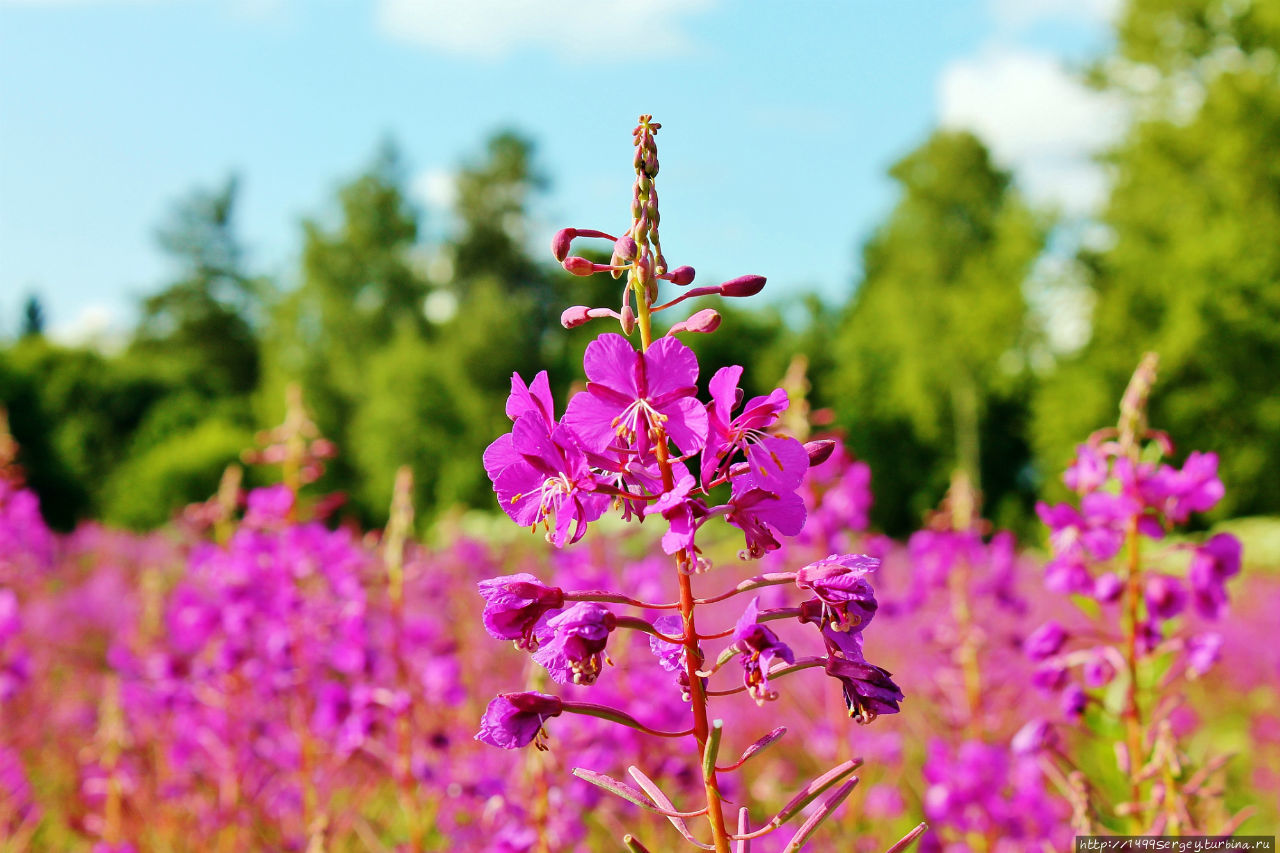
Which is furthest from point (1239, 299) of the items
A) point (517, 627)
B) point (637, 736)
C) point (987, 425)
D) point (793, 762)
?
point (517, 627)

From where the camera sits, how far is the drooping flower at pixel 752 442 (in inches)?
50.0

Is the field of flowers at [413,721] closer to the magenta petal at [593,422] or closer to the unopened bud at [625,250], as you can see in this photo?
the magenta petal at [593,422]

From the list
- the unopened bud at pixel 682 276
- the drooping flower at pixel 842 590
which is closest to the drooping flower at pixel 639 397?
the unopened bud at pixel 682 276

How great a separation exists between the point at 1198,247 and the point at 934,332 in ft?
28.6

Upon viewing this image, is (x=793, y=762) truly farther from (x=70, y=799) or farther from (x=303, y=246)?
(x=303, y=246)

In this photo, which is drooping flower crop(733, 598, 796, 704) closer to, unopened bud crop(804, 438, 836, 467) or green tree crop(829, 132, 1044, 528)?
unopened bud crop(804, 438, 836, 467)

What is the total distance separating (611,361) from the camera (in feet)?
4.14

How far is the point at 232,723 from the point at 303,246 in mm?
31060

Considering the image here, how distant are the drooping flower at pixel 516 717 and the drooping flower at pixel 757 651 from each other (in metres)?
0.26

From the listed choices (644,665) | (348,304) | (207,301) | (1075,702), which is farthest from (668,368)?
(207,301)

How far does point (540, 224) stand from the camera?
35.7m

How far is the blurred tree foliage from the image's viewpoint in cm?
1927

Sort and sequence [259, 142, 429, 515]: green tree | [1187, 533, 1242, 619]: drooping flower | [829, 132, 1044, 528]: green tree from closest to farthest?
1. [1187, 533, 1242, 619]: drooping flower
2. [829, 132, 1044, 528]: green tree
3. [259, 142, 429, 515]: green tree

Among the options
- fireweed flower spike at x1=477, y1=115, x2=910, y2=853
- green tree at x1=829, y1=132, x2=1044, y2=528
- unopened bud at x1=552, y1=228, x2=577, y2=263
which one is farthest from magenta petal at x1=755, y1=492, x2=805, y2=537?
green tree at x1=829, y1=132, x2=1044, y2=528
